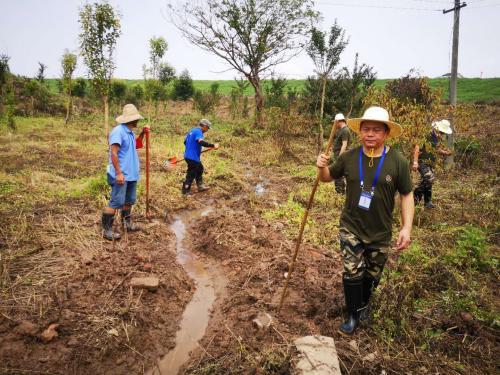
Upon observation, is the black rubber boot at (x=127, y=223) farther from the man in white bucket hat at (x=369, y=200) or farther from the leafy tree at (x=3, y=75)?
the leafy tree at (x=3, y=75)

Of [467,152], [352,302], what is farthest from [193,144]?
[467,152]

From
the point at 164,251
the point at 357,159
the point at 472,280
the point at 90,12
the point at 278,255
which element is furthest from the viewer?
the point at 90,12

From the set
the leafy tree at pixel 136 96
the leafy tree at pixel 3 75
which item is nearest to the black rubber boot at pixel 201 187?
the leafy tree at pixel 3 75

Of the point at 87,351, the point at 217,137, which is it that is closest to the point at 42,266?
the point at 87,351

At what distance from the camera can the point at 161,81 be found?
84.1 ft

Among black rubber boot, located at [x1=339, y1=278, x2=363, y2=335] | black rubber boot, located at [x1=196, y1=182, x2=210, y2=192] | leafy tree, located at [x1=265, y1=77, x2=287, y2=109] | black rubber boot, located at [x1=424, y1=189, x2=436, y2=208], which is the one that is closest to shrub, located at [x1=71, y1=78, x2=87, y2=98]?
leafy tree, located at [x1=265, y1=77, x2=287, y2=109]

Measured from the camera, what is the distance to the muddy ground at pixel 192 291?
2811 mm

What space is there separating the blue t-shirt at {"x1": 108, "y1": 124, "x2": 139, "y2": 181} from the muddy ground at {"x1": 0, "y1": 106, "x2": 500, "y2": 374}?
3.25 feet

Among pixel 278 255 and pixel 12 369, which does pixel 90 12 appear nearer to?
pixel 278 255

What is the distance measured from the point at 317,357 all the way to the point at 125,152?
12.3ft

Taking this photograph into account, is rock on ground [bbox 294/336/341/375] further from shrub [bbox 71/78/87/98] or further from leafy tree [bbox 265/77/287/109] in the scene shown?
shrub [bbox 71/78/87/98]

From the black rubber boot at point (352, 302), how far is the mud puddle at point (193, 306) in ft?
4.75

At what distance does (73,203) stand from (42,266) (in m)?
2.46

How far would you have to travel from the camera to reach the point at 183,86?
32219 mm
